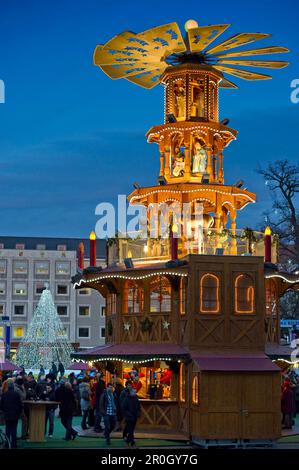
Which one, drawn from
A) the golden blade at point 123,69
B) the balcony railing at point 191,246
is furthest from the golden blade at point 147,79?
the balcony railing at point 191,246

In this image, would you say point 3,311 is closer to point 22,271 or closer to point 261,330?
point 22,271

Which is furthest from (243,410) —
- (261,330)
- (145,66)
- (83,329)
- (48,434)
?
(83,329)

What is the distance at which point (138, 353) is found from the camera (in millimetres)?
31609

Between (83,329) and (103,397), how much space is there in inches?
3033

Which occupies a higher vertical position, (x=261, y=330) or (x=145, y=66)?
(x=145, y=66)

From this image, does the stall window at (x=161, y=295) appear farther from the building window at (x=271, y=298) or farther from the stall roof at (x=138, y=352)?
the building window at (x=271, y=298)

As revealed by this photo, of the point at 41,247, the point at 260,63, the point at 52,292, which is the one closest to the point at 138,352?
the point at 260,63

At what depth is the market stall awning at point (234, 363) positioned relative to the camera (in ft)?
94.2

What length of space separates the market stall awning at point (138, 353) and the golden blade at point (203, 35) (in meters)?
11.7

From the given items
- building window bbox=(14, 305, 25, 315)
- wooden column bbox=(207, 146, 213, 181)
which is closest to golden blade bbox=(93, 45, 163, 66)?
wooden column bbox=(207, 146, 213, 181)

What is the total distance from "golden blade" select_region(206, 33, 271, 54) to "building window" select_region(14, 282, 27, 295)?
2785 inches

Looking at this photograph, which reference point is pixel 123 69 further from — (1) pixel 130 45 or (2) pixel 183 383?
(2) pixel 183 383

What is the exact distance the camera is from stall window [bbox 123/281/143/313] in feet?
110
